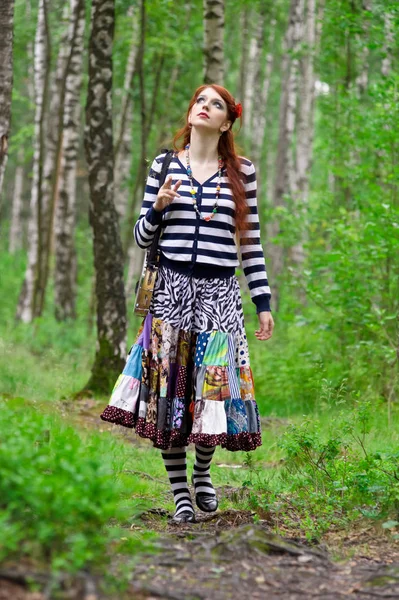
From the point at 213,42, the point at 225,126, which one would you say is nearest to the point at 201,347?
the point at 225,126

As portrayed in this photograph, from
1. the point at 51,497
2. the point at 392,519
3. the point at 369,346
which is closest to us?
the point at 51,497

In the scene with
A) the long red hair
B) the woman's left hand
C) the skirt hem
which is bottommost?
the skirt hem

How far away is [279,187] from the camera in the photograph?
62.7 ft

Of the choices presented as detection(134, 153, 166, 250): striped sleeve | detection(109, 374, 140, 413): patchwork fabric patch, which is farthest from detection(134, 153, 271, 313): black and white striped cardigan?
detection(109, 374, 140, 413): patchwork fabric patch

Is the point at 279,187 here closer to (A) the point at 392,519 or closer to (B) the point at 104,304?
(B) the point at 104,304

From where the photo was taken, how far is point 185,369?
4.79 metres

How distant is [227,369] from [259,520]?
0.83 metres

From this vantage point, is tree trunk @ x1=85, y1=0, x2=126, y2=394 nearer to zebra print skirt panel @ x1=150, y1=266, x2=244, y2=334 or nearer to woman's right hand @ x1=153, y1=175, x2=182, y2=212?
zebra print skirt panel @ x1=150, y1=266, x2=244, y2=334

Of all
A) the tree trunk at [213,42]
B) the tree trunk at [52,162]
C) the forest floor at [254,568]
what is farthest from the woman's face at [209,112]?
the tree trunk at [52,162]

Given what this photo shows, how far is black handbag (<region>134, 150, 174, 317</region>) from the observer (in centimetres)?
484

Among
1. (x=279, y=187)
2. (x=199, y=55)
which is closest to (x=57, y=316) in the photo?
(x=279, y=187)

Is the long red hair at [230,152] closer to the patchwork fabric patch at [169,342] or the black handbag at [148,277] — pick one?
the black handbag at [148,277]

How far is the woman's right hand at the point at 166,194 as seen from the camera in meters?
4.65

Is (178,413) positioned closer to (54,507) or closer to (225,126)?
(225,126)
